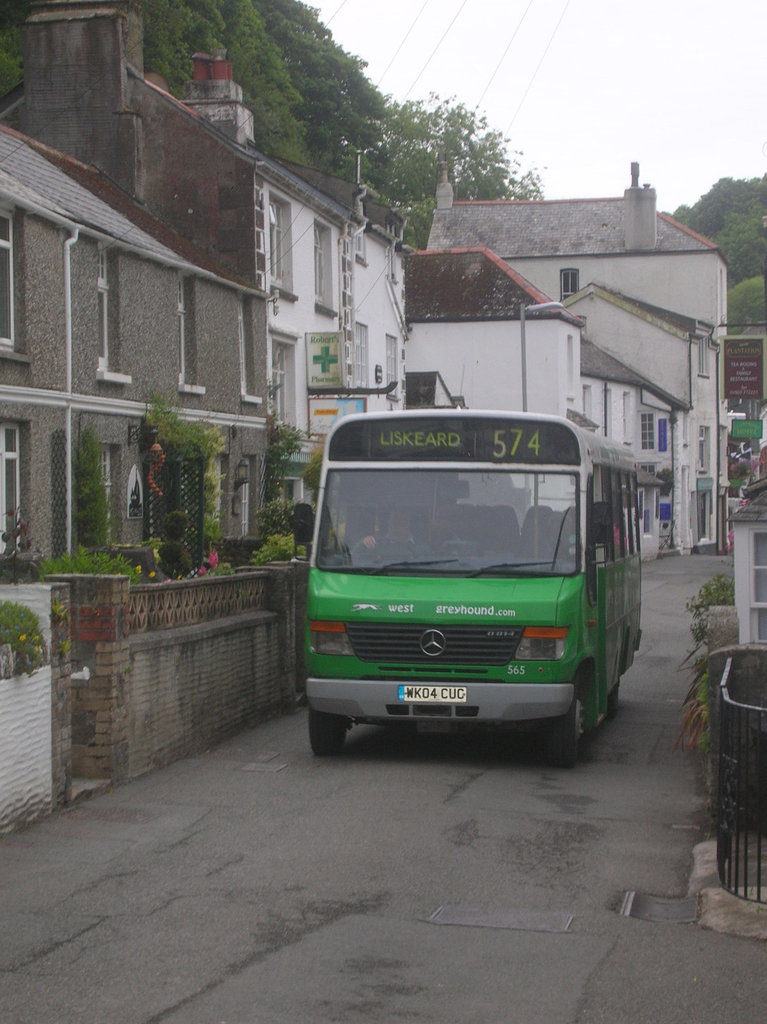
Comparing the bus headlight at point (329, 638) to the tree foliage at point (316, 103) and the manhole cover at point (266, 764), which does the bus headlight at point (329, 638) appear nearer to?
the manhole cover at point (266, 764)

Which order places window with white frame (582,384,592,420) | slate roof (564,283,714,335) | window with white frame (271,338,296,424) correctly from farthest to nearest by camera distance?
1. slate roof (564,283,714,335)
2. window with white frame (582,384,592,420)
3. window with white frame (271,338,296,424)

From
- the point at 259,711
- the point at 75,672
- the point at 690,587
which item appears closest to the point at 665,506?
the point at 690,587

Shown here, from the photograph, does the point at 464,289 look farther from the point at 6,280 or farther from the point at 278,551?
the point at 6,280

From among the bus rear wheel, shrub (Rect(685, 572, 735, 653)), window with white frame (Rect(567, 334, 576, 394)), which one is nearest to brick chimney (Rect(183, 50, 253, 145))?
shrub (Rect(685, 572, 735, 653))

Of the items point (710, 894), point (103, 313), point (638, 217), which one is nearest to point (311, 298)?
point (103, 313)

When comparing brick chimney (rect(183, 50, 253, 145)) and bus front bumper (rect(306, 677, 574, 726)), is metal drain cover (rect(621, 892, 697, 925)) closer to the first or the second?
bus front bumper (rect(306, 677, 574, 726))

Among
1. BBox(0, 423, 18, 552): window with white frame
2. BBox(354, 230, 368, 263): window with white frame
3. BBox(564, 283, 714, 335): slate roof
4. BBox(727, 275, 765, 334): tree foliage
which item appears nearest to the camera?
BBox(0, 423, 18, 552): window with white frame

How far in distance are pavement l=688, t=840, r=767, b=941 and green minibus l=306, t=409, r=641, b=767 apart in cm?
340

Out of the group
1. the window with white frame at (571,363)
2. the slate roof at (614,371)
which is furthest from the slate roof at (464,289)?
the slate roof at (614,371)

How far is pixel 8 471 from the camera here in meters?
18.2

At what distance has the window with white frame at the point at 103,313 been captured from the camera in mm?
21122

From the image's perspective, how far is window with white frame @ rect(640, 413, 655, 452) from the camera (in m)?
59.8

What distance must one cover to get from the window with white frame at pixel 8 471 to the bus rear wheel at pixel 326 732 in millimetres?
7396

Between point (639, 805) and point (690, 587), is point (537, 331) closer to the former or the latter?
point (690, 587)
